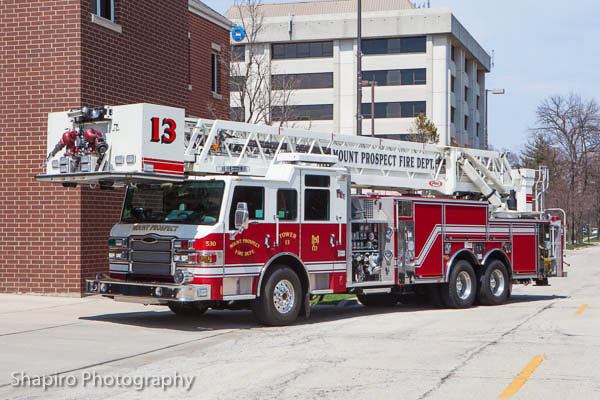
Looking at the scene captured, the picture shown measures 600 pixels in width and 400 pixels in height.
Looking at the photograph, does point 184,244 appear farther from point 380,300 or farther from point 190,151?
point 380,300

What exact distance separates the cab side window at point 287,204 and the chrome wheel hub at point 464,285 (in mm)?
→ 4833

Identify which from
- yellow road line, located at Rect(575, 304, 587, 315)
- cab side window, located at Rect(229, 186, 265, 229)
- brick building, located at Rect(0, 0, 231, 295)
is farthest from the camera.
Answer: brick building, located at Rect(0, 0, 231, 295)

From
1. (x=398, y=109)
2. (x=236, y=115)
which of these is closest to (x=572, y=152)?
(x=398, y=109)

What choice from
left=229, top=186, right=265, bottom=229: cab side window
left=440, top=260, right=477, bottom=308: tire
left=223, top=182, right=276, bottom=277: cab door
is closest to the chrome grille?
left=223, top=182, right=276, bottom=277: cab door

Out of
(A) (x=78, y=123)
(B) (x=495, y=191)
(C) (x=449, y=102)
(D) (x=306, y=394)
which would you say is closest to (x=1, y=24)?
(A) (x=78, y=123)

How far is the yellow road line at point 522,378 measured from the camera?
7.90 metres

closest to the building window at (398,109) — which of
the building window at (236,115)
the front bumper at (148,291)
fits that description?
the building window at (236,115)

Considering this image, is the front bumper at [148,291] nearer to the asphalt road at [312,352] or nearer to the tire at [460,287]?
the asphalt road at [312,352]

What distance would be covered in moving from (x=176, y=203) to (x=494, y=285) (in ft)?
26.2

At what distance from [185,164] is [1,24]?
314 inches

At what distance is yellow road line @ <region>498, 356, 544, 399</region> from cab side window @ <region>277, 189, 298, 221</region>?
16.0 feet

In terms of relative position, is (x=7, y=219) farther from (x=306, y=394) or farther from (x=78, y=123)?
(x=306, y=394)

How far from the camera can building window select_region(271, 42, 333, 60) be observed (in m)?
73.2

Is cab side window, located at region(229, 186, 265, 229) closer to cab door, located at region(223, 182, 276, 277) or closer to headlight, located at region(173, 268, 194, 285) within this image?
cab door, located at region(223, 182, 276, 277)
